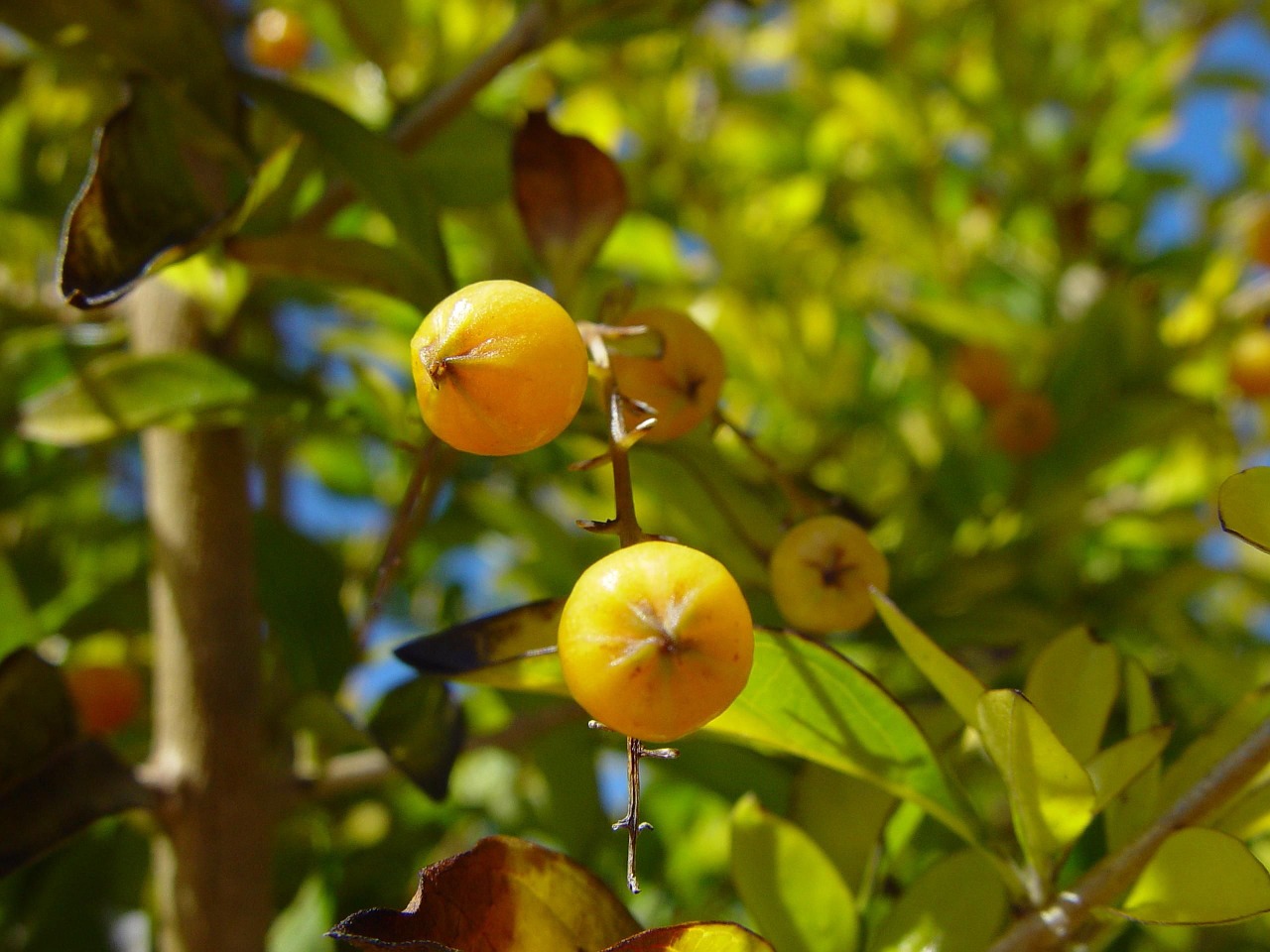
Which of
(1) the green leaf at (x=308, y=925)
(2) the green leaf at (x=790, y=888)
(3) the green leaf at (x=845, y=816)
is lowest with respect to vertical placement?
(1) the green leaf at (x=308, y=925)

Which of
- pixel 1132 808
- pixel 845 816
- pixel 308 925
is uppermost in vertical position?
pixel 1132 808

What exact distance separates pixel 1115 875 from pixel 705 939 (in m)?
0.27

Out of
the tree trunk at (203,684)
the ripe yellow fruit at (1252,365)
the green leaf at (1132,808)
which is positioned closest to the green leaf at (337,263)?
the tree trunk at (203,684)

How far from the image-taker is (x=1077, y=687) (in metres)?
0.80

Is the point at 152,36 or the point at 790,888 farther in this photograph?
the point at 152,36

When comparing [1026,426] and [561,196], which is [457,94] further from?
[1026,426]

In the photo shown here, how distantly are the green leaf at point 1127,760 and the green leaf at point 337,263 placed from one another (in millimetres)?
581

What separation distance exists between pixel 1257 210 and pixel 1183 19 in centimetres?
61

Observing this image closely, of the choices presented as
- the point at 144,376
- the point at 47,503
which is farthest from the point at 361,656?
the point at 47,503

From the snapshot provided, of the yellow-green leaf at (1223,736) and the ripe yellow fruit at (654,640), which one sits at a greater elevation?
the ripe yellow fruit at (654,640)

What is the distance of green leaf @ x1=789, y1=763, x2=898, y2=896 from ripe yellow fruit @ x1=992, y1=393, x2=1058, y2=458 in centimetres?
65

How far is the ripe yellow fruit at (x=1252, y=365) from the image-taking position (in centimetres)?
149

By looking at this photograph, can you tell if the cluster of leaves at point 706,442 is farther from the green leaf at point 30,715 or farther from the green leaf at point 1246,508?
the green leaf at point 1246,508

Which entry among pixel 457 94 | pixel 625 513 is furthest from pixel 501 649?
pixel 457 94
